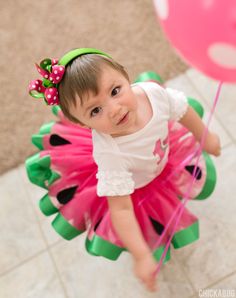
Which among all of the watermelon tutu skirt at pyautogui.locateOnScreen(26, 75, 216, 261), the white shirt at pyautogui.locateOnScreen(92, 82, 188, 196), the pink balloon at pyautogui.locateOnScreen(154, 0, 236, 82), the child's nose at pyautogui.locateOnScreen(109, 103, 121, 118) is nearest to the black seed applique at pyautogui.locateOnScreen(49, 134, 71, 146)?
the watermelon tutu skirt at pyautogui.locateOnScreen(26, 75, 216, 261)

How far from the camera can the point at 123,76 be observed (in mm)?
741

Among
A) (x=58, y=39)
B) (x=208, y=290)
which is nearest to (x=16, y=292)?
(x=208, y=290)

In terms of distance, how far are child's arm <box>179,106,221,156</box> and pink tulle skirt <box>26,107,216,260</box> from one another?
32mm

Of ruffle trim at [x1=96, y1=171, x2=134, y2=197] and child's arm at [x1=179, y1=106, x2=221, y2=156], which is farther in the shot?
child's arm at [x1=179, y1=106, x2=221, y2=156]

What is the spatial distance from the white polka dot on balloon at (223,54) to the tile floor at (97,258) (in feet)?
2.15

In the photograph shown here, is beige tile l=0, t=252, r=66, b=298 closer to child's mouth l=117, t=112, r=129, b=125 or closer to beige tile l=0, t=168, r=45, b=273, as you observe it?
beige tile l=0, t=168, r=45, b=273

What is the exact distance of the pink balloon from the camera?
0.50m

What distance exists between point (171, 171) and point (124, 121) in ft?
0.96

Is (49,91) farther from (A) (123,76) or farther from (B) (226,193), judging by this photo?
(B) (226,193)

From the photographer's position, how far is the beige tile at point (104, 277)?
3.46ft

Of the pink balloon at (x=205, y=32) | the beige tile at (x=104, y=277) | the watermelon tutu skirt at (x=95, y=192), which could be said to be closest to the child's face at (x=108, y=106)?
the pink balloon at (x=205, y=32)

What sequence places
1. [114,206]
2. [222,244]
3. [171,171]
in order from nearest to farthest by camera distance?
[114,206]
[171,171]
[222,244]

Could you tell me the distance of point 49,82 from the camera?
72cm

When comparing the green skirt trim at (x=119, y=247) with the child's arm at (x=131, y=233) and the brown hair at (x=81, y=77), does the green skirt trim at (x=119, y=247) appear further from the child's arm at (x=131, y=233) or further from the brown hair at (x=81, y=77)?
the brown hair at (x=81, y=77)
